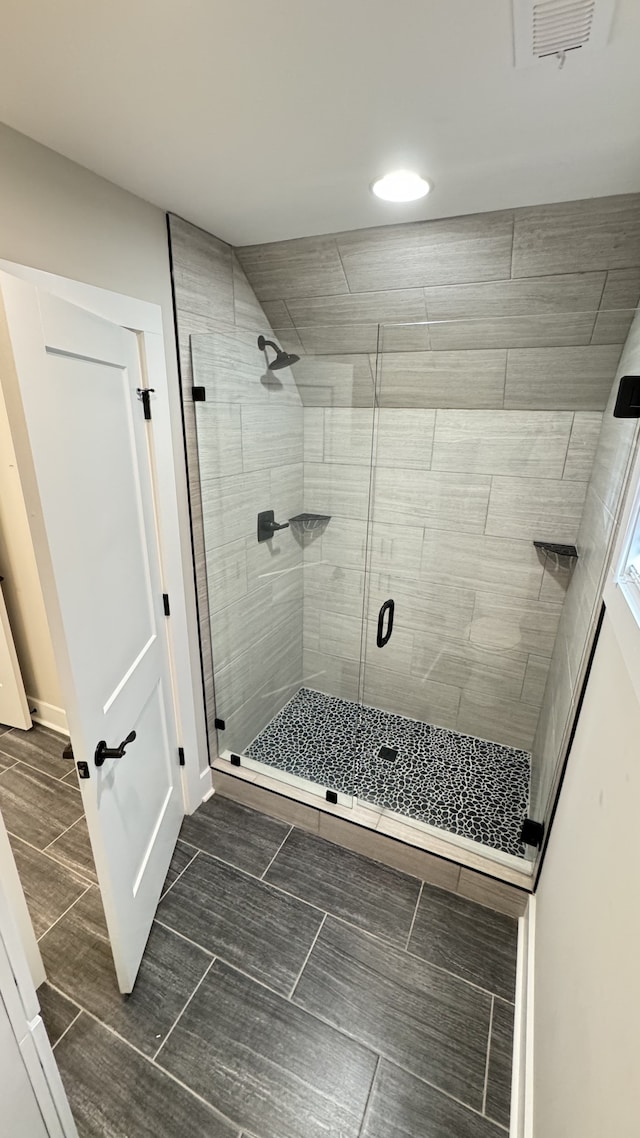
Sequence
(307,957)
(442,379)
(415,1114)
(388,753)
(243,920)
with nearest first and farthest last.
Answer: (415,1114) < (307,957) < (243,920) < (442,379) < (388,753)

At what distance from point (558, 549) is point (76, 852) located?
2.50 meters

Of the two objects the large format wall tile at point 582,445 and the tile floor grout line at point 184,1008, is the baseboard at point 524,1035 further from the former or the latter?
the large format wall tile at point 582,445

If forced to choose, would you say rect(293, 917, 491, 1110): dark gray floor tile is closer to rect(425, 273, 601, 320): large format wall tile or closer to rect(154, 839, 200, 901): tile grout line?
rect(154, 839, 200, 901): tile grout line

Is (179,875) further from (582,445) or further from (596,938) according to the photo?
(582,445)

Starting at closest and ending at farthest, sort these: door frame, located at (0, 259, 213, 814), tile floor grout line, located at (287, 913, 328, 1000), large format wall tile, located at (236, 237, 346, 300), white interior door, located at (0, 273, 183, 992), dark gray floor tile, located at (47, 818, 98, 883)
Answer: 1. white interior door, located at (0, 273, 183, 992)
2. door frame, located at (0, 259, 213, 814)
3. tile floor grout line, located at (287, 913, 328, 1000)
4. large format wall tile, located at (236, 237, 346, 300)
5. dark gray floor tile, located at (47, 818, 98, 883)

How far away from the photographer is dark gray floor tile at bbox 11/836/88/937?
1.66 metres

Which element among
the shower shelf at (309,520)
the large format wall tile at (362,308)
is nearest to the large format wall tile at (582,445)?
the large format wall tile at (362,308)

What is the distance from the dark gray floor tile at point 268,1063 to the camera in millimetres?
1194

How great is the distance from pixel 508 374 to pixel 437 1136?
2.48 meters

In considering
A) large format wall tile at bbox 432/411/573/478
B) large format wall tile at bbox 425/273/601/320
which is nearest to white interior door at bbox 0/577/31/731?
large format wall tile at bbox 432/411/573/478

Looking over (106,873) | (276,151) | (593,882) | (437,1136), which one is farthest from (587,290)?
(437,1136)

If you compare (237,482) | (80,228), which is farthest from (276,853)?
(80,228)

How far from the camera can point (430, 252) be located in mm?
1619

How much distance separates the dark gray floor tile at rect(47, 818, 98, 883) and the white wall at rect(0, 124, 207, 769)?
1810 mm
